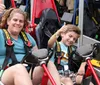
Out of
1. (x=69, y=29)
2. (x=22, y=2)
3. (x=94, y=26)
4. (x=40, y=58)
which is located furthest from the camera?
(x=22, y=2)

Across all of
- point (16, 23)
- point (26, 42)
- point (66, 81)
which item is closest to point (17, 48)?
point (26, 42)

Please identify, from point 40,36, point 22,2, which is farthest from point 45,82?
point 22,2

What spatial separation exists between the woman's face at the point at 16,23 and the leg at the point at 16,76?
0.51 metres

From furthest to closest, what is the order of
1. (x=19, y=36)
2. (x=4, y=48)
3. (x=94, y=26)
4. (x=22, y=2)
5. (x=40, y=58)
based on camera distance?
(x=22, y=2)
(x=94, y=26)
(x=19, y=36)
(x=4, y=48)
(x=40, y=58)

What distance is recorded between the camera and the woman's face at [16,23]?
3014mm

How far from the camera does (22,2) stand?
6.36 m

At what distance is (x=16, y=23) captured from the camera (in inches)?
119

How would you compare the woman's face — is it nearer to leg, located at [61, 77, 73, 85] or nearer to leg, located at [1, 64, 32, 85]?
leg, located at [1, 64, 32, 85]

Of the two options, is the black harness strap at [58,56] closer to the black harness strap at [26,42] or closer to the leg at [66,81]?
the leg at [66,81]

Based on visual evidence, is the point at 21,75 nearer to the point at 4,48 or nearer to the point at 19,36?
the point at 4,48

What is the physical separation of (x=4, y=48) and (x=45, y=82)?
561 mm

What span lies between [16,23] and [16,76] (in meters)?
0.65

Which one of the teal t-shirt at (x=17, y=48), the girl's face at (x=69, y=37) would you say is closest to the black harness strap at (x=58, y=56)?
the girl's face at (x=69, y=37)

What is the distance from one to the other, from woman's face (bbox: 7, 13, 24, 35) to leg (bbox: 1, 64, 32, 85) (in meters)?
0.51
